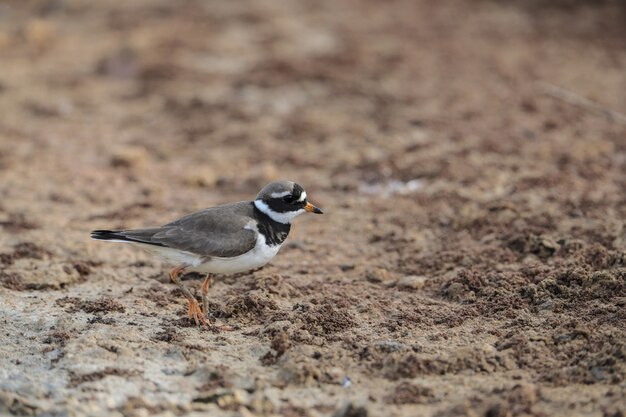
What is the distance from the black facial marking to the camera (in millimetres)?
6512

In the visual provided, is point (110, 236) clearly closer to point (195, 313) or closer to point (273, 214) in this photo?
point (195, 313)

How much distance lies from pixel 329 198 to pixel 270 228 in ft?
8.67

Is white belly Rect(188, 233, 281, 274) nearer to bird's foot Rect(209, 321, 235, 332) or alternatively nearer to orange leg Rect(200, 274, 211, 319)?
orange leg Rect(200, 274, 211, 319)

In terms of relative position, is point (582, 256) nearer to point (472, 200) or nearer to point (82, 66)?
point (472, 200)

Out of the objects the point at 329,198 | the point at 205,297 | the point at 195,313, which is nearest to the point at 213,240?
the point at 205,297

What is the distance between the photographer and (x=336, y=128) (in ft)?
35.7

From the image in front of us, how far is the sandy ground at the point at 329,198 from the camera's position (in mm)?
5363

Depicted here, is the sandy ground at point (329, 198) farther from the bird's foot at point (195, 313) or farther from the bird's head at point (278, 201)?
the bird's head at point (278, 201)

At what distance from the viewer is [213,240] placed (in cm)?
636

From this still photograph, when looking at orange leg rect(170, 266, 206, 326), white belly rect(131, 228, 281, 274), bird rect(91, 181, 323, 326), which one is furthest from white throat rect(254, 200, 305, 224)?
orange leg rect(170, 266, 206, 326)

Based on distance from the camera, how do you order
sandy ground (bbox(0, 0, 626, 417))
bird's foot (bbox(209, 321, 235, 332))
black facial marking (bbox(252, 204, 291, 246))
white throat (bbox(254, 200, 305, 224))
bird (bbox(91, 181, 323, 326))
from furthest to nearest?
white throat (bbox(254, 200, 305, 224)) → black facial marking (bbox(252, 204, 291, 246)) → bird (bbox(91, 181, 323, 326)) → bird's foot (bbox(209, 321, 235, 332)) → sandy ground (bbox(0, 0, 626, 417))

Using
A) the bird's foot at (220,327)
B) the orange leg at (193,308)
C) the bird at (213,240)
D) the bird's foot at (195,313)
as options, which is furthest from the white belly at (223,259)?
the bird's foot at (220,327)

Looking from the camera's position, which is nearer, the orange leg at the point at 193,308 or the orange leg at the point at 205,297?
the orange leg at the point at 193,308

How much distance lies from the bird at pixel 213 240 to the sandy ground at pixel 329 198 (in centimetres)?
34
